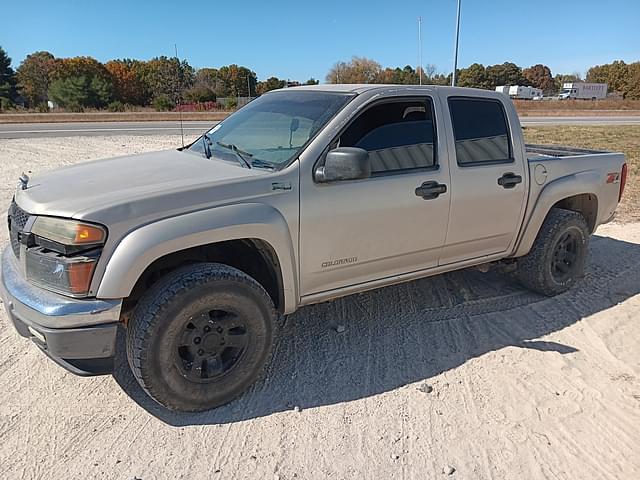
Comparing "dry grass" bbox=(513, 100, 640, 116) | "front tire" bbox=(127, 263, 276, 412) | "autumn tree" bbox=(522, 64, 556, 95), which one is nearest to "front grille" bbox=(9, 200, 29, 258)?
"front tire" bbox=(127, 263, 276, 412)

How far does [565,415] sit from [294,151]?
2358 mm

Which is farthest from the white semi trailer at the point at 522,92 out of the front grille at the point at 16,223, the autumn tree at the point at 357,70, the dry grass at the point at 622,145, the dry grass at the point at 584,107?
the front grille at the point at 16,223

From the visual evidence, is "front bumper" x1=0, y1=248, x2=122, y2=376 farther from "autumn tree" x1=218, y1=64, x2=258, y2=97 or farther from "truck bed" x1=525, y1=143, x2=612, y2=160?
"autumn tree" x1=218, y1=64, x2=258, y2=97

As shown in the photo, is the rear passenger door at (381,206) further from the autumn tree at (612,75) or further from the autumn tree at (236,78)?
the autumn tree at (612,75)

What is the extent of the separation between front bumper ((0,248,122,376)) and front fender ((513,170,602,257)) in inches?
137

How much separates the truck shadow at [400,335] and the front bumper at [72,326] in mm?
558

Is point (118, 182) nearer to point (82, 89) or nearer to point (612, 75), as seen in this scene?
point (82, 89)

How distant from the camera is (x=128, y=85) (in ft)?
A: 192

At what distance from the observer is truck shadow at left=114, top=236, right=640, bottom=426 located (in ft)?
10.7

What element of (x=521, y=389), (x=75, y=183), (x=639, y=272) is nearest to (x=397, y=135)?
(x=521, y=389)

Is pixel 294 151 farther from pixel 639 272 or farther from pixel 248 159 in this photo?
pixel 639 272

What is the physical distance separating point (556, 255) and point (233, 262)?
3201mm

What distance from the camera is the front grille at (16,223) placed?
2.99 metres

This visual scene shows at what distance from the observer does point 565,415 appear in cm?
307
